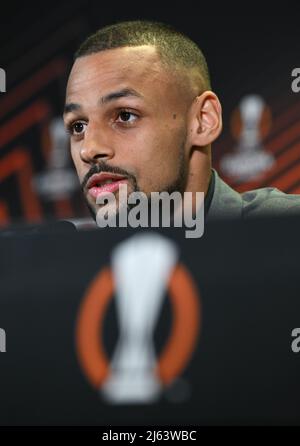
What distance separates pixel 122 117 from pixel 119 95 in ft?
0.09

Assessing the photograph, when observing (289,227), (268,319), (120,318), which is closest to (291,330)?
(268,319)

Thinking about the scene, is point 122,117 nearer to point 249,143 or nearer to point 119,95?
point 119,95

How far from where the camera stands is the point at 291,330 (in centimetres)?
103

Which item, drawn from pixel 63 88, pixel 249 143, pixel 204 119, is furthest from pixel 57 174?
pixel 204 119

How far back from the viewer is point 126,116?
0.94 meters

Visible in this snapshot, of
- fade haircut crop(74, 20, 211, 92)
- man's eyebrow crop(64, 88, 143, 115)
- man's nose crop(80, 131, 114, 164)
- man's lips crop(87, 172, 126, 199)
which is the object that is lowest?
man's lips crop(87, 172, 126, 199)

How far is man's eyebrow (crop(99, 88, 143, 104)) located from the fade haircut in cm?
6

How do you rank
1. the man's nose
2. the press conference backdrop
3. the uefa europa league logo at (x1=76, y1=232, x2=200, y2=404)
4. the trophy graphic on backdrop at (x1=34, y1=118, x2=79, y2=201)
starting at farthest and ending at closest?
the trophy graphic on backdrop at (x1=34, y1=118, x2=79, y2=201)
the press conference backdrop
the uefa europa league logo at (x1=76, y1=232, x2=200, y2=404)
the man's nose

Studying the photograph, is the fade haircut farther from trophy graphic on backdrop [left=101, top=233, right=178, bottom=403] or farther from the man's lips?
trophy graphic on backdrop [left=101, top=233, right=178, bottom=403]

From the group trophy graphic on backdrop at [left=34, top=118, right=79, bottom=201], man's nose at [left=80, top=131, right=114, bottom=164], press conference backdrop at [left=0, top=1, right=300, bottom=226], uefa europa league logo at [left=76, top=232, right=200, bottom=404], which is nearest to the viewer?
man's nose at [left=80, top=131, right=114, bottom=164]

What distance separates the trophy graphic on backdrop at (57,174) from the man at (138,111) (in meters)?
1.60

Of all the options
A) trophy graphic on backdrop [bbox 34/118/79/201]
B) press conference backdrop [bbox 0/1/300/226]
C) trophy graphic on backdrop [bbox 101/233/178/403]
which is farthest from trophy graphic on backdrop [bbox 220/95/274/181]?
trophy graphic on backdrop [bbox 101/233/178/403]

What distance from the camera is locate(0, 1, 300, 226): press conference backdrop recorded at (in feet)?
7.39

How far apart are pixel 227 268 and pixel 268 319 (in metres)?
0.10
